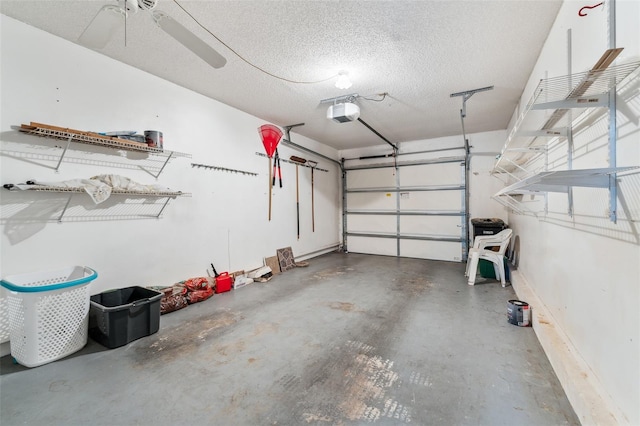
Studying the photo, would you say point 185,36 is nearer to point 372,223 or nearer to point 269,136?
point 269,136

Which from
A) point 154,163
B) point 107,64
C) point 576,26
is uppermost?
point 107,64

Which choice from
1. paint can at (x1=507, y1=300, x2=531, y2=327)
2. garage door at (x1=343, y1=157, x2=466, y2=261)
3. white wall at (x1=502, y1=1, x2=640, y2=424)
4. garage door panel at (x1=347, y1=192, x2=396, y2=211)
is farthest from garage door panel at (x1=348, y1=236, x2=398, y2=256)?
white wall at (x1=502, y1=1, x2=640, y2=424)

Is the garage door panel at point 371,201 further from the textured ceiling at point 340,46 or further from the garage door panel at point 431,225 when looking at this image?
the textured ceiling at point 340,46

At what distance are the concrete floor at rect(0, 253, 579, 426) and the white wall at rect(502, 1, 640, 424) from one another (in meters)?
0.21

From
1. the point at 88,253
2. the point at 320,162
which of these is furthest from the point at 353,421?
the point at 320,162

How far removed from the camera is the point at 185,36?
153cm

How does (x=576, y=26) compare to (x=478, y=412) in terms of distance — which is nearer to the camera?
(x=478, y=412)

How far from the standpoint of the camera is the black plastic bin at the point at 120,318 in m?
2.23

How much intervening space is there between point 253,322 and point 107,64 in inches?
118

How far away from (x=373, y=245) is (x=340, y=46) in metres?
5.00

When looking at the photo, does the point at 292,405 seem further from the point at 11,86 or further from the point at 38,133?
the point at 11,86

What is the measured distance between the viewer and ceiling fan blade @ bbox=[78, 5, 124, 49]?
4.55ft

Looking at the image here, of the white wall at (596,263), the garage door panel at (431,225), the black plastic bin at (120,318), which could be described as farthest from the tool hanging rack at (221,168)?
the white wall at (596,263)

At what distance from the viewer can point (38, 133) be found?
221cm
